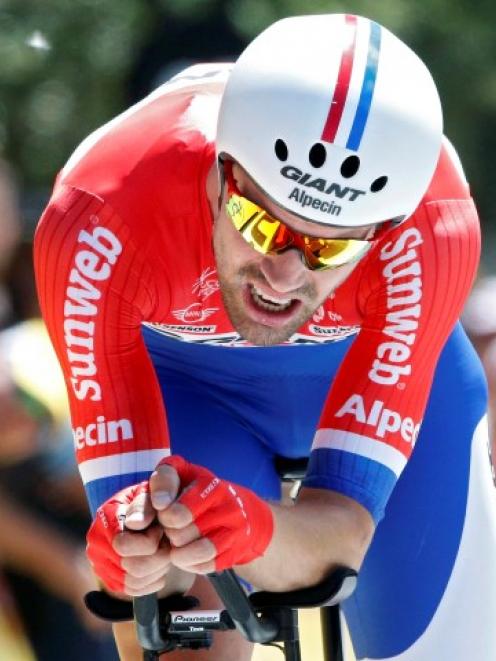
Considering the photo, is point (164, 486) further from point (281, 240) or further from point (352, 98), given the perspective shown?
point (352, 98)

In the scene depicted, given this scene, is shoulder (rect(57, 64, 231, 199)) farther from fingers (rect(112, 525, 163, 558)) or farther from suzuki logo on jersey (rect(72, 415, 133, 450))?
fingers (rect(112, 525, 163, 558))

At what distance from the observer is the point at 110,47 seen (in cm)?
913

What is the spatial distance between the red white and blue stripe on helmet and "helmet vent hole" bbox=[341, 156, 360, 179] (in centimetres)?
3

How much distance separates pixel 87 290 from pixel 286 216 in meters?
0.51

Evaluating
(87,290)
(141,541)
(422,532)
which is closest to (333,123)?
(87,290)

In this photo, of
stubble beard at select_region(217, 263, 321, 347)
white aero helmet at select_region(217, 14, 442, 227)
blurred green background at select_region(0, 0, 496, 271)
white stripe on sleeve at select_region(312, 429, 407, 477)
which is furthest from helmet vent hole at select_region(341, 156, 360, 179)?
blurred green background at select_region(0, 0, 496, 271)

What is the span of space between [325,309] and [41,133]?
218 inches

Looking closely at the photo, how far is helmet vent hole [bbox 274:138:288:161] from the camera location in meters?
3.58

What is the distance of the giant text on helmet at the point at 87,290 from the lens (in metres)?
3.77

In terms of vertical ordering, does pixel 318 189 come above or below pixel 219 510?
above

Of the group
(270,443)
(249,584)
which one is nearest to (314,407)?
(270,443)

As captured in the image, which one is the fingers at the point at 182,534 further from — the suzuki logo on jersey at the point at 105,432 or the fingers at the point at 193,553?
the suzuki logo on jersey at the point at 105,432

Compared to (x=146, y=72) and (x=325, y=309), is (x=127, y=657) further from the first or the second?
→ (x=146, y=72)

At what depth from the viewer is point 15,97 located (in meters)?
9.23
